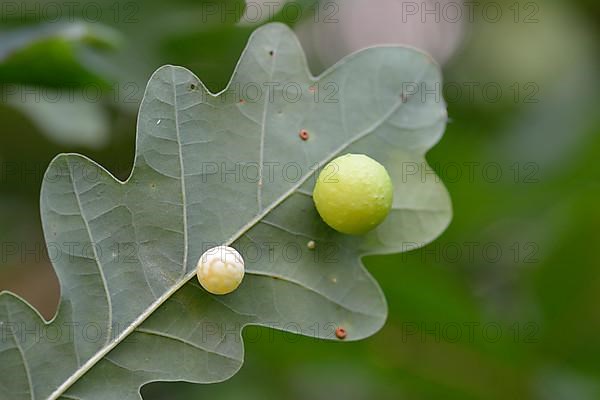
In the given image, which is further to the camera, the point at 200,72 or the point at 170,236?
the point at 200,72

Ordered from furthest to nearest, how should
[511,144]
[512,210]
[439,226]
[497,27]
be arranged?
→ [497,27] → [511,144] → [512,210] → [439,226]

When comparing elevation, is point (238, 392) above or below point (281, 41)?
below

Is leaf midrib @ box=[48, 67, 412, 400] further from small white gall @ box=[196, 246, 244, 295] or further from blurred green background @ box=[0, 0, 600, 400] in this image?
blurred green background @ box=[0, 0, 600, 400]

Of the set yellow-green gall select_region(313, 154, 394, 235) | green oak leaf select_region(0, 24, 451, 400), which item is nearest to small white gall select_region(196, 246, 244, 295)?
green oak leaf select_region(0, 24, 451, 400)

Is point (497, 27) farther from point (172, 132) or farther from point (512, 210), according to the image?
point (172, 132)

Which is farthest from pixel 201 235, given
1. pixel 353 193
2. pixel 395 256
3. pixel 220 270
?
pixel 395 256

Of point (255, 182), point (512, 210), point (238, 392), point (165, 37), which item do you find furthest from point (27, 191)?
point (512, 210)
